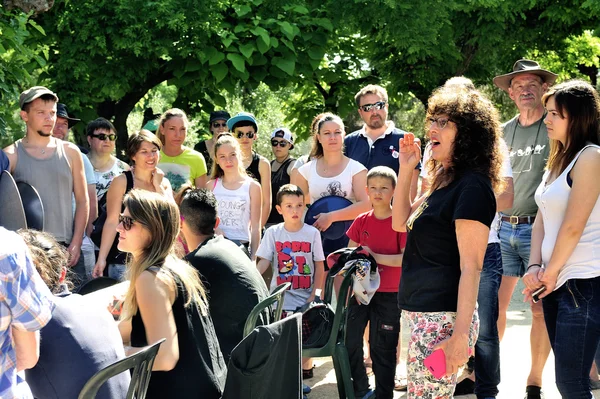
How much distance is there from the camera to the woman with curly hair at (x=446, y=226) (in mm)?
3145

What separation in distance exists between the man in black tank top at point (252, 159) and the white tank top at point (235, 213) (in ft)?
1.27

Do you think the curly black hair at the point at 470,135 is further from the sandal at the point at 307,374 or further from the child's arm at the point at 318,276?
the sandal at the point at 307,374

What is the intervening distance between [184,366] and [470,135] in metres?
1.50

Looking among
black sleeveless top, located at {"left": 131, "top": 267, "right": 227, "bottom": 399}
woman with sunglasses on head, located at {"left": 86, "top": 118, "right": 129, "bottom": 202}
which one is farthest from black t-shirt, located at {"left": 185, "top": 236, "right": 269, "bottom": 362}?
woman with sunglasses on head, located at {"left": 86, "top": 118, "right": 129, "bottom": 202}

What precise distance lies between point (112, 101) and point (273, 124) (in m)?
11.3

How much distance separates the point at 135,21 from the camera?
8.70m

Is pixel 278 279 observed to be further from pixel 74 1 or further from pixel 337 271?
pixel 74 1

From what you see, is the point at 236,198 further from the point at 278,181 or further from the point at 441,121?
the point at 441,121

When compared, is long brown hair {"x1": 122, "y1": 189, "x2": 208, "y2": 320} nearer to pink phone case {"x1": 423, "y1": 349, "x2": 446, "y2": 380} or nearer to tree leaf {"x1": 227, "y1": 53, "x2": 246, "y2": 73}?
pink phone case {"x1": 423, "y1": 349, "x2": 446, "y2": 380}

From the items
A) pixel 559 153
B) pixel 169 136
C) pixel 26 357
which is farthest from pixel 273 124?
pixel 26 357

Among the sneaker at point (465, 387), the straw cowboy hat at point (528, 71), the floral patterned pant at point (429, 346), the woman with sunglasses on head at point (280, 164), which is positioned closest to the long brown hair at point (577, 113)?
the floral patterned pant at point (429, 346)

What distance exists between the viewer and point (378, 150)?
6215mm

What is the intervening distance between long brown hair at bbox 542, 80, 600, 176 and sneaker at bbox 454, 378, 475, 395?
2.02m

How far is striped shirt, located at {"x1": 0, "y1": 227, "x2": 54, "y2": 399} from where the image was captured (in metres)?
2.26
